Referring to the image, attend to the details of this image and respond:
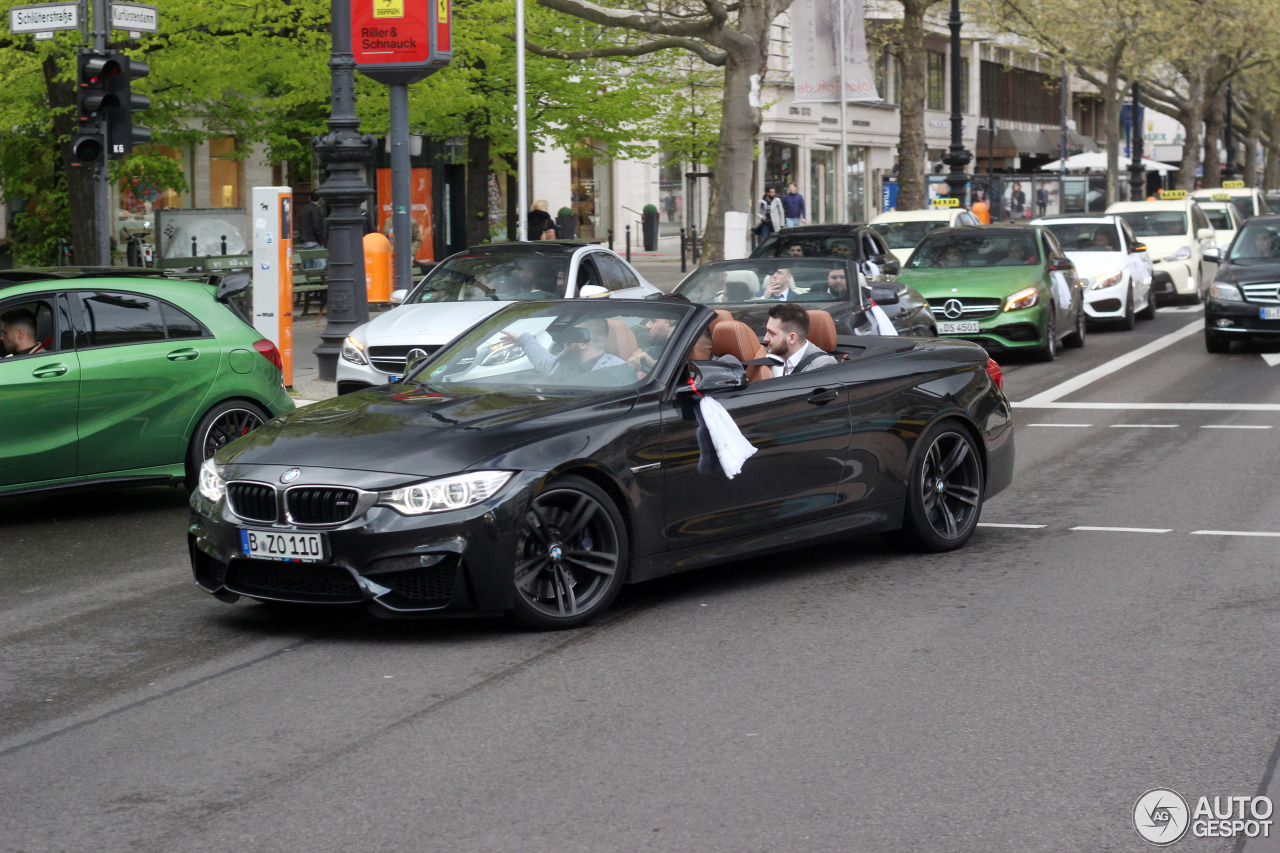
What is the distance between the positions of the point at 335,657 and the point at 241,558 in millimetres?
589

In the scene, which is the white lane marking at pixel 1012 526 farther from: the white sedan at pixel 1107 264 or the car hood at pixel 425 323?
the white sedan at pixel 1107 264

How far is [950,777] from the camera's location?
16.8ft

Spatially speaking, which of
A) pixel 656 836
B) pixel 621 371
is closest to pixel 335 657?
pixel 621 371

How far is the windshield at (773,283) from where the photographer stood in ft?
51.6

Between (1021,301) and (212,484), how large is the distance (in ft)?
46.3

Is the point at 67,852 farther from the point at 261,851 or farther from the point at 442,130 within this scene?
the point at 442,130

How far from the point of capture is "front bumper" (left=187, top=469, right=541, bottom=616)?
6.63m

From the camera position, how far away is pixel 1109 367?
774 inches

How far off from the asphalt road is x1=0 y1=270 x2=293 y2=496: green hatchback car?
0.76 metres

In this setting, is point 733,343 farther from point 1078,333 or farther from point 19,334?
point 1078,333

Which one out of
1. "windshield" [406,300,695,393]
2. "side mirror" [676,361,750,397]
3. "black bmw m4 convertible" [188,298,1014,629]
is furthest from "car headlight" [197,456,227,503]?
"side mirror" [676,361,750,397]

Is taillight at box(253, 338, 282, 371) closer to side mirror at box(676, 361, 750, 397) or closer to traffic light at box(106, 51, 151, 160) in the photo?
side mirror at box(676, 361, 750, 397)

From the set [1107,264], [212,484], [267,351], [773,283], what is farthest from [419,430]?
[1107,264]

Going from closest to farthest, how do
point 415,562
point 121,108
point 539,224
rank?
point 415,562 < point 121,108 < point 539,224
